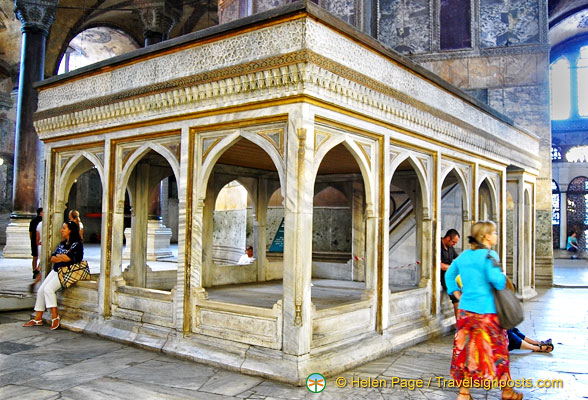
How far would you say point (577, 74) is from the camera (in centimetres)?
2691

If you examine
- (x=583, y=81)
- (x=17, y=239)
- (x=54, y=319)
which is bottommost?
(x=54, y=319)

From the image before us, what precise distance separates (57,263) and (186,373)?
3039 mm

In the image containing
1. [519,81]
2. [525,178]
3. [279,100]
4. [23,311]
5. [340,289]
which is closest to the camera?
[279,100]

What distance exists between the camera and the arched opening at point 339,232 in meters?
8.12

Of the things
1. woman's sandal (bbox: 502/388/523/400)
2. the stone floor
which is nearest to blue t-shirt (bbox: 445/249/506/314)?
woman's sandal (bbox: 502/388/523/400)

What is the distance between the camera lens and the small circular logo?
4.29m

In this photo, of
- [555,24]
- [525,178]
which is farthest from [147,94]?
[555,24]

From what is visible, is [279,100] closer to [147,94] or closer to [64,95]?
[147,94]

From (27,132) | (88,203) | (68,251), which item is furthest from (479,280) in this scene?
(88,203)

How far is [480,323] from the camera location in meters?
3.89

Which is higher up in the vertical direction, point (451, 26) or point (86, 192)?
point (451, 26)

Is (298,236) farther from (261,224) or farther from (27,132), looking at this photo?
(27,132)

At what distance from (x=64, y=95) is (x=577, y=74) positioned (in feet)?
90.8

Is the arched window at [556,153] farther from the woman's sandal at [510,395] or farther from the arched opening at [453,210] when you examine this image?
the woman's sandal at [510,395]
